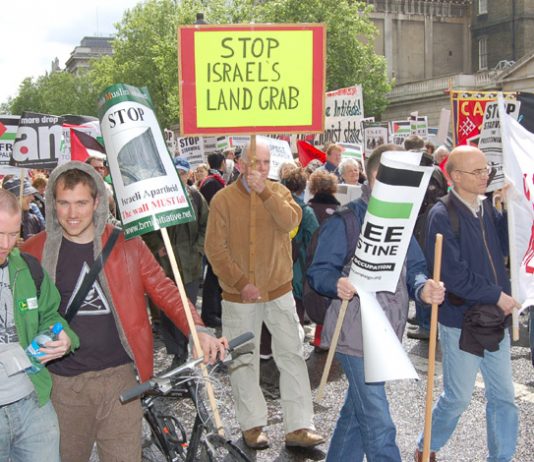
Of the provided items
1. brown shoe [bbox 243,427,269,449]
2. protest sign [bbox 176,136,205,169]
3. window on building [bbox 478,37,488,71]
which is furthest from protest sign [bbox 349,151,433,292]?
window on building [bbox 478,37,488,71]

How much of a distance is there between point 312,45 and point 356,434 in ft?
7.78

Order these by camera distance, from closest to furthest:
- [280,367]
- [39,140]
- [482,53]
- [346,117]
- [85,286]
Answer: [85,286] < [280,367] < [39,140] < [346,117] < [482,53]

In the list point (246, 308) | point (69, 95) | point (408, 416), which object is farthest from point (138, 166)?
point (69, 95)

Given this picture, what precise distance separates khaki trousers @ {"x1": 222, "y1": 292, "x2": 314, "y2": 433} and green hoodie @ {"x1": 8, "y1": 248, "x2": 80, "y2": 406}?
221 centimetres

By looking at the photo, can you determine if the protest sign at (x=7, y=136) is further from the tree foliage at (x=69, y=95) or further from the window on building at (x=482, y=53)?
the tree foliage at (x=69, y=95)

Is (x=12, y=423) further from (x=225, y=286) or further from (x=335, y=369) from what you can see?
(x=335, y=369)

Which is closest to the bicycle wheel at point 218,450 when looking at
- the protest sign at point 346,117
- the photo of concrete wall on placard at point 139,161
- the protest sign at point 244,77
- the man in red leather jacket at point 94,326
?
the man in red leather jacket at point 94,326

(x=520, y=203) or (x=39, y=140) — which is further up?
(x=39, y=140)

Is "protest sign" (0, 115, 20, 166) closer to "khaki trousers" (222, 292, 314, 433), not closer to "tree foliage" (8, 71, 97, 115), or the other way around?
"khaki trousers" (222, 292, 314, 433)

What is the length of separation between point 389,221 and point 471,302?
2.89ft

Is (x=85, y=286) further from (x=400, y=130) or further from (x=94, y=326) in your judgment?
(x=400, y=130)

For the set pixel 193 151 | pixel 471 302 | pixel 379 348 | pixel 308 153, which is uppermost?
pixel 193 151

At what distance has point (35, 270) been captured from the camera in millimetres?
3238

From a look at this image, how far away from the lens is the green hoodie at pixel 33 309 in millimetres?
3125
